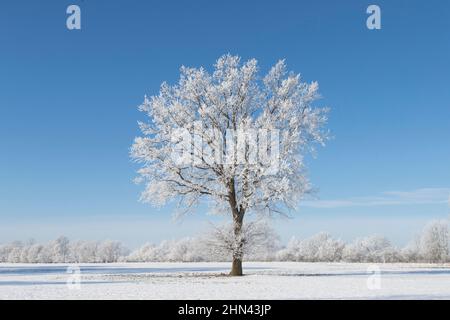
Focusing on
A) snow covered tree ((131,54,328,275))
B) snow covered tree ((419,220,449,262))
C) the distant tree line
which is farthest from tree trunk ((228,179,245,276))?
snow covered tree ((419,220,449,262))

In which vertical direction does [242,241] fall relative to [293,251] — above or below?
above

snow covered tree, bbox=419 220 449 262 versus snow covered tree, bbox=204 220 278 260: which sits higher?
snow covered tree, bbox=204 220 278 260

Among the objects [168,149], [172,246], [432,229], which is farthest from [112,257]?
[168,149]

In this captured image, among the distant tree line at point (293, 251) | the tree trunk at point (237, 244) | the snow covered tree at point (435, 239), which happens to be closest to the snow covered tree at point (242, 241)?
the tree trunk at point (237, 244)

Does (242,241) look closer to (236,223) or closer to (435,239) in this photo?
(236,223)

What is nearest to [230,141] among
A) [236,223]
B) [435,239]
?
[236,223]

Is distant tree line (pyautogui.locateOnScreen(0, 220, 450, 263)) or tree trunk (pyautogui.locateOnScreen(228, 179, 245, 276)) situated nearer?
tree trunk (pyautogui.locateOnScreen(228, 179, 245, 276))

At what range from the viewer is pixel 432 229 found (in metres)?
98.8

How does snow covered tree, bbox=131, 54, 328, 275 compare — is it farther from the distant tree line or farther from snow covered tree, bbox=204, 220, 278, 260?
the distant tree line

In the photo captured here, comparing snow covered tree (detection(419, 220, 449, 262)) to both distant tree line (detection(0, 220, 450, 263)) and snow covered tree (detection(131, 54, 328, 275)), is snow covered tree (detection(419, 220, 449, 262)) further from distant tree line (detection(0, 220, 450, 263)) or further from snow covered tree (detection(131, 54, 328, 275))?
snow covered tree (detection(131, 54, 328, 275))

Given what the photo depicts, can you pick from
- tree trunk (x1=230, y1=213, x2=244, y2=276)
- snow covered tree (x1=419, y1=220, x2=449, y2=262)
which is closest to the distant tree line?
snow covered tree (x1=419, y1=220, x2=449, y2=262)

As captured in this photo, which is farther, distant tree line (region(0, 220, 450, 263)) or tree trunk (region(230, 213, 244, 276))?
distant tree line (region(0, 220, 450, 263))

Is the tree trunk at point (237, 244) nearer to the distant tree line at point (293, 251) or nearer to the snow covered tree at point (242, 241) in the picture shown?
the snow covered tree at point (242, 241)
